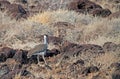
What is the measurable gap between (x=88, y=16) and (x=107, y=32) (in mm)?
Result: 2674

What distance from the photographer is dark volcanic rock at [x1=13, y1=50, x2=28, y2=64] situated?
12852mm

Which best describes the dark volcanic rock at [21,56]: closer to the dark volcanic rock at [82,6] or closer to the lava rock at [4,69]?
the lava rock at [4,69]

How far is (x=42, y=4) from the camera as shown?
2278 cm

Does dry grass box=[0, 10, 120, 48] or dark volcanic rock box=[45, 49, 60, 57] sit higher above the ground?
dark volcanic rock box=[45, 49, 60, 57]

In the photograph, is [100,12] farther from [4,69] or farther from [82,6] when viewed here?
[4,69]

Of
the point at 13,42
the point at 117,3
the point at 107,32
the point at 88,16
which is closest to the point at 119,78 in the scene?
the point at 13,42

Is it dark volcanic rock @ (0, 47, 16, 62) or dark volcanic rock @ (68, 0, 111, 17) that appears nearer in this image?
dark volcanic rock @ (0, 47, 16, 62)

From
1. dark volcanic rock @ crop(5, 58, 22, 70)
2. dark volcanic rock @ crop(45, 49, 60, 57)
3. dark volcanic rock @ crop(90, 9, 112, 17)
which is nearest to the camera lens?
dark volcanic rock @ crop(5, 58, 22, 70)

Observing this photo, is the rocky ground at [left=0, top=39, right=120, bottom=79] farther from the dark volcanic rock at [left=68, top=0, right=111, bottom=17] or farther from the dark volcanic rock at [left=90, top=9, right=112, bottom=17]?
the dark volcanic rock at [left=68, top=0, right=111, bottom=17]

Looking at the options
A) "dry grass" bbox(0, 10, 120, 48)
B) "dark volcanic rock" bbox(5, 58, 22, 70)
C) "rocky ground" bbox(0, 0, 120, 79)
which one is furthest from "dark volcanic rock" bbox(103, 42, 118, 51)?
"dark volcanic rock" bbox(5, 58, 22, 70)

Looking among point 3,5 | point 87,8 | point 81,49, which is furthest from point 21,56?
point 87,8

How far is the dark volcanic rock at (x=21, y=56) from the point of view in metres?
12.9

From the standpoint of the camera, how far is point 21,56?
42.7 feet

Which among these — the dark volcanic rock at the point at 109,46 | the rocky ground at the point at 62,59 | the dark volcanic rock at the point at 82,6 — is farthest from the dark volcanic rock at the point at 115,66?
the dark volcanic rock at the point at 82,6
